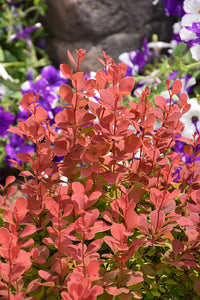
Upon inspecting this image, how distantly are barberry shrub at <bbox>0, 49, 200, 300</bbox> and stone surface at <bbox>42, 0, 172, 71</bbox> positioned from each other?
1.76 m

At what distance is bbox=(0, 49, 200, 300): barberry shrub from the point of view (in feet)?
1.67

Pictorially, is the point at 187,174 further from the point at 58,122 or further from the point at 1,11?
the point at 1,11

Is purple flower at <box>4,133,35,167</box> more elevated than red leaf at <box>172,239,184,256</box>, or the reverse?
red leaf at <box>172,239,184,256</box>

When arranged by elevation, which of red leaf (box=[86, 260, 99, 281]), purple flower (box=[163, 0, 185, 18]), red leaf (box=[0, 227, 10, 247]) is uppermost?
red leaf (box=[0, 227, 10, 247])

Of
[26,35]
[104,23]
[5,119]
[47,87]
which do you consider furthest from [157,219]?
[26,35]

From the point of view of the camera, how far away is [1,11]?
9.04 feet

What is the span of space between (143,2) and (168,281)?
2141 mm

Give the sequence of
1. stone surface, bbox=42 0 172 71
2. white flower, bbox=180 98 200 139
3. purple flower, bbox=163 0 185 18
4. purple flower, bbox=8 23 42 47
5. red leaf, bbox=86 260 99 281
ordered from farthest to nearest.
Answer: purple flower, bbox=8 23 42 47 < stone surface, bbox=42 0 172 71 < purple flower, bbox=163 0 185 18 < white flower, bbox=180 98 200 139 < red leaf, bbox=86 260 99 281

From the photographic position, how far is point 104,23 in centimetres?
241

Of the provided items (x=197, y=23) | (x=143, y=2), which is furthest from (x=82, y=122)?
(x=143, y=2)

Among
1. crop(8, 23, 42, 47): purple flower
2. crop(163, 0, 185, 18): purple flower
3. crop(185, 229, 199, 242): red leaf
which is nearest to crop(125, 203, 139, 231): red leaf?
crop(185, 229, 199, 242): red leaf

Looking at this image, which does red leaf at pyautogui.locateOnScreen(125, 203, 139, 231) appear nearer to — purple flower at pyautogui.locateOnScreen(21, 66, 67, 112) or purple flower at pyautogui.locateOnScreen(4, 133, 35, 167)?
purple flower at pyautogui.locateOnScreen(21, 66, 67, 112)

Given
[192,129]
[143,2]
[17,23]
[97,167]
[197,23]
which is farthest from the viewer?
[17,23]

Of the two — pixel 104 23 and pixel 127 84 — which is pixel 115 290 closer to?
pixel 127 84
